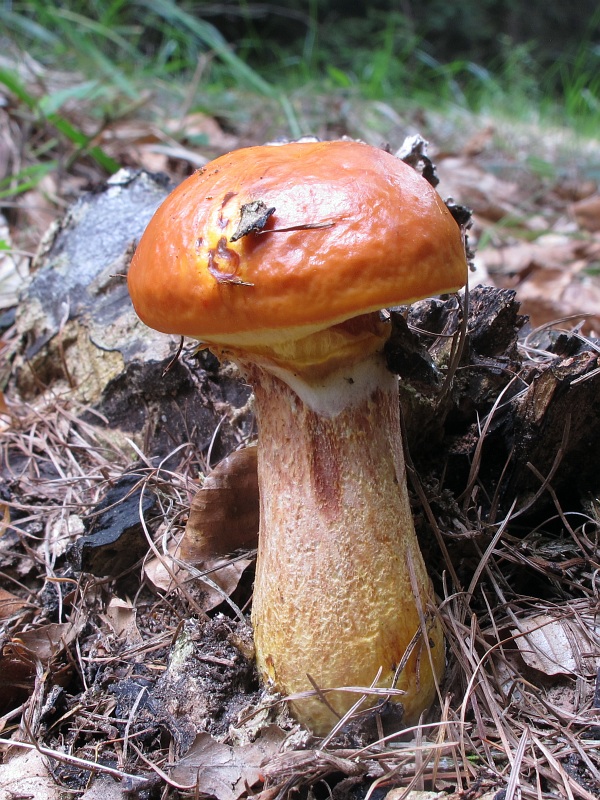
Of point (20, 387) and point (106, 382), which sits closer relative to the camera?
point (106, 382)

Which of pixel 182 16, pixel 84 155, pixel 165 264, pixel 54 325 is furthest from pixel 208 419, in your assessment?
pixel 182 16

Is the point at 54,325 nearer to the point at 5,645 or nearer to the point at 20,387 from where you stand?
the point at 20,387

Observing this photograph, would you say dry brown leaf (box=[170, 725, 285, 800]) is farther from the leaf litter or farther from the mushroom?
the mushroom

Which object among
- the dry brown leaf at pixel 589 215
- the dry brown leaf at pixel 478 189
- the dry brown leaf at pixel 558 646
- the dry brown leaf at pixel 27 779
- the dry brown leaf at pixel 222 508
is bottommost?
the dry brown leaf at pixel 589 215

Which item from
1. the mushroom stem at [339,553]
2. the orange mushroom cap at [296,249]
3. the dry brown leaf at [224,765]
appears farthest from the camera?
the mushroom stem at [339,553]

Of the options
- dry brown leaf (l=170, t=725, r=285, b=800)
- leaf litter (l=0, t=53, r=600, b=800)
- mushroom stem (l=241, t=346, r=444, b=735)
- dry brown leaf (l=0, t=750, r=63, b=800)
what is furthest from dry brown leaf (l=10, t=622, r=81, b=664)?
mushroom stem (l=241, t=346, r=444, b=735)

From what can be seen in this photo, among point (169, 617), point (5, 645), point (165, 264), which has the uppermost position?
point (165, 264)

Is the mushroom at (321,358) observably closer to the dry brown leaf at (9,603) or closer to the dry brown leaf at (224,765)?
the dry brown leaf at (224,765)

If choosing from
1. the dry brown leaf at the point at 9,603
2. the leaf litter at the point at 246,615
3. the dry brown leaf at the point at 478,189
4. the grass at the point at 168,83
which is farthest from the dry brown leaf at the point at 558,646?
the dry brown leaf at the point at 478,189
